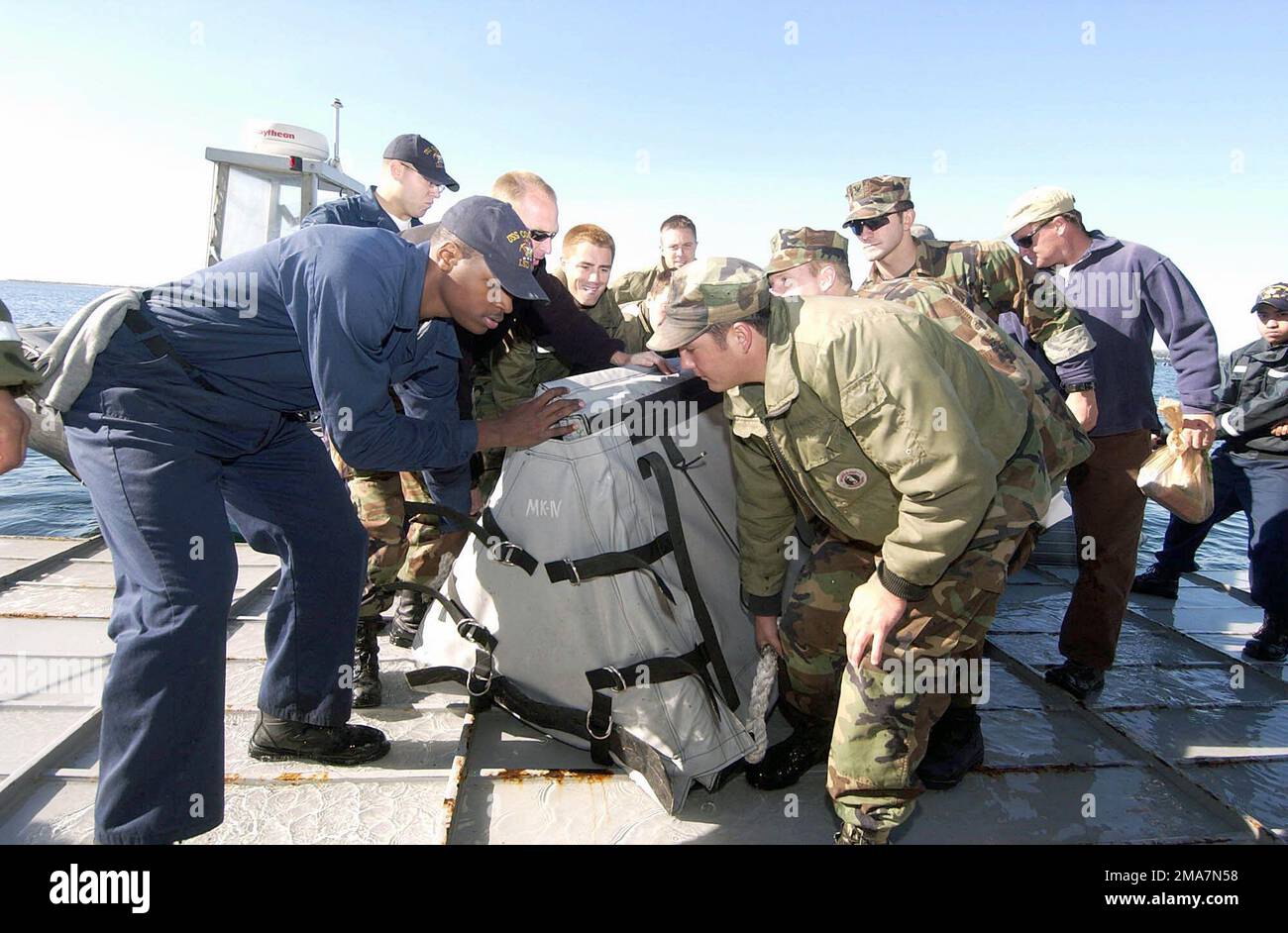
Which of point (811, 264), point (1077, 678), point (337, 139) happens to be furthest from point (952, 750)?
point (337, 139)

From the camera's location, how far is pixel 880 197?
10.1ft

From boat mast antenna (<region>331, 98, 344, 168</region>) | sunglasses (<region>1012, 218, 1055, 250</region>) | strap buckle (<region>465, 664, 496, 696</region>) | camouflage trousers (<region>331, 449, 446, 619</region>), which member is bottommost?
strap buckle (<region>465, 664, 496, 696</region>)

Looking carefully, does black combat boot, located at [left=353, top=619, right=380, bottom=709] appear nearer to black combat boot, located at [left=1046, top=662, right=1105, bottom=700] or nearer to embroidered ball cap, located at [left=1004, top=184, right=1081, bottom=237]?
black combat boot, located at [left=1046, top=662, right=1105, bottom=700]

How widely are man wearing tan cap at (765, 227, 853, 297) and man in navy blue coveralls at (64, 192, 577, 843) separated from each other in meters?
1.26

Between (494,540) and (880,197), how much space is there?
6.84 feet

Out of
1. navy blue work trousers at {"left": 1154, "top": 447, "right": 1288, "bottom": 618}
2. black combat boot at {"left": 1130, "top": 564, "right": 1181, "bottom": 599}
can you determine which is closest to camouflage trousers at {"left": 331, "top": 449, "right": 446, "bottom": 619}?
navy blue work trousers at {"left": 1154, "top": 447, "right": 1288, "bottom": 618}

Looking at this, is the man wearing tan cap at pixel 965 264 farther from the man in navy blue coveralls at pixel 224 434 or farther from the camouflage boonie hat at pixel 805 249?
the man in navy blue coveralls at pixel 224 434

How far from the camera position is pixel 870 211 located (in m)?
3.08

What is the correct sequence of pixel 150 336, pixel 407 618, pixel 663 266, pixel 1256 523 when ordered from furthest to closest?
pixel 663 266 < pixel 1256 523 < pixel 407 618 < pixel 150 336

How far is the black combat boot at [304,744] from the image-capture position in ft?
7.59

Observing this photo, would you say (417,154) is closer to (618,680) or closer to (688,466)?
(688,466)

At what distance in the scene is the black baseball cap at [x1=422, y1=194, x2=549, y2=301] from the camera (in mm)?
2035

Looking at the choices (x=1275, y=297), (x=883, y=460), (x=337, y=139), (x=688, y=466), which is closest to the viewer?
(x=883, y=460)

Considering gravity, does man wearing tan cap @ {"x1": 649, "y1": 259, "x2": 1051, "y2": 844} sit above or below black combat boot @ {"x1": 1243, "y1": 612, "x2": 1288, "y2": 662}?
above
